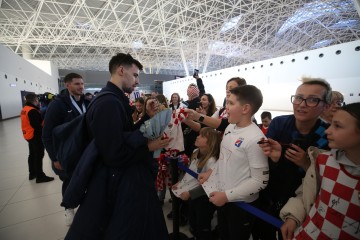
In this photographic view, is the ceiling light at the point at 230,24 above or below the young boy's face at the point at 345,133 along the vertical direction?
above

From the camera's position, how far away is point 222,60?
44.8m

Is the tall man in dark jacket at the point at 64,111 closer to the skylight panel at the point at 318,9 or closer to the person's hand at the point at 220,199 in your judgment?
the person's hand at the point at 220,199

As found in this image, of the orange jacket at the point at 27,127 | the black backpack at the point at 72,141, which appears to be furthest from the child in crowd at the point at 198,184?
the orange jacket at the point at 27,127

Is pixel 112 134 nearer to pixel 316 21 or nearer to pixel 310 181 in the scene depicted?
pixel 310 181

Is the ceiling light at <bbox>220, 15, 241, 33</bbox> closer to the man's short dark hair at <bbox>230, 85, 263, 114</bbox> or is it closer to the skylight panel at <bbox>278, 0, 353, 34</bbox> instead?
the skylight panel at <bbox>278, 0, 353, 34</bbox>

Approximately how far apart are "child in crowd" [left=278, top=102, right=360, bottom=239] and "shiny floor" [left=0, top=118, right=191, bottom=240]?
1.92m

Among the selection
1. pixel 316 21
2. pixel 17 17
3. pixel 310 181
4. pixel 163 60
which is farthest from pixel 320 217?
pixel 163 60

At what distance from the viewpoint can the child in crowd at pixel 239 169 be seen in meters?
1.53

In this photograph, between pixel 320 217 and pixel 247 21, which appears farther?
pixel 247 21

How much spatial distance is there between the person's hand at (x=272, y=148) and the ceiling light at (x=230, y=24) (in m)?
28.0

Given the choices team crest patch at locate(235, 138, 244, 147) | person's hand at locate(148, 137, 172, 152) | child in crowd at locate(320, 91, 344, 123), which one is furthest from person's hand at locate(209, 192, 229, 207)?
child in crowd at locate(320, 91, 344, 123)

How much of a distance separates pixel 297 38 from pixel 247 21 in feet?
54.0

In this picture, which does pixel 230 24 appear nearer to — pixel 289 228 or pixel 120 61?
pixel 120 61

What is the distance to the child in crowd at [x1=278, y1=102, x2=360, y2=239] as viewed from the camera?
42.0 inches
